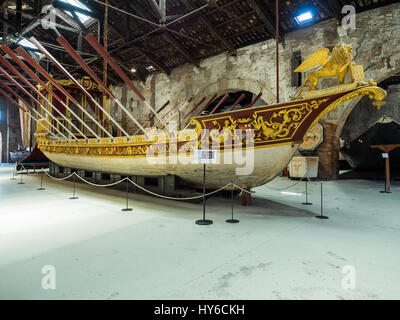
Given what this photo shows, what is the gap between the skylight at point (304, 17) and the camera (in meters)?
6.16

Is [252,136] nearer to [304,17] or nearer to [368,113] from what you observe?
[304,17]

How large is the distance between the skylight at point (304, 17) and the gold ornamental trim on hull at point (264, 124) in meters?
4.77

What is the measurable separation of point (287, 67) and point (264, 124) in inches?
187

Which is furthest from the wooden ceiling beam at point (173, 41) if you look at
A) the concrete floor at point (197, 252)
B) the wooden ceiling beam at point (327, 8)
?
Result: the concrete floor at point (197, 252)

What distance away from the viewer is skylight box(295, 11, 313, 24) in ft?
20.2

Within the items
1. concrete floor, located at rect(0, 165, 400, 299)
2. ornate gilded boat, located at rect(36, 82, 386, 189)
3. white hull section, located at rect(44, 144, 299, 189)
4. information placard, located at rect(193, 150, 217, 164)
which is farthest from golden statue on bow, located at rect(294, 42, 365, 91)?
concrete floor, located at rect(0, 165, 400, 299)

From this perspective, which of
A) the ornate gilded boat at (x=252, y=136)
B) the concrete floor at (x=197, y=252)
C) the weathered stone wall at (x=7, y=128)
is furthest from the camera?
the weathered stone wall at (x=7, y=128)

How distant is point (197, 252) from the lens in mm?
1869

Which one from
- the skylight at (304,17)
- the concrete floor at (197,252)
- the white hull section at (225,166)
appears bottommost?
the concrete floor at (197,252)

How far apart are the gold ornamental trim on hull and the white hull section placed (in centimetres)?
11

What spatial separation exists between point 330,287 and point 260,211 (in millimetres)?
1880

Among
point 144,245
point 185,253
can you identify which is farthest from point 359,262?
point 144,245

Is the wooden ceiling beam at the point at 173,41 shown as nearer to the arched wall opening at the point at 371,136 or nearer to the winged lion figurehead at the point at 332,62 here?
the arched wall opening at the point at 371,136
